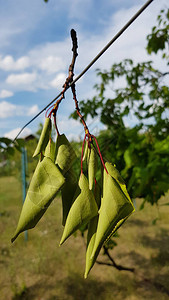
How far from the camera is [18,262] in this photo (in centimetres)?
288

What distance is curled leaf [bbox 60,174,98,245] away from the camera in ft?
0.99

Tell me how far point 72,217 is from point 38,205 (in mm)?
45

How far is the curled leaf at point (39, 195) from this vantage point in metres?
0.30

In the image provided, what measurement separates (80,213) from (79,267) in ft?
8.75

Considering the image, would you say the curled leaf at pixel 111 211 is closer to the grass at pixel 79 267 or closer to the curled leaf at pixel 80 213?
the curled leaf at pixel 80 213

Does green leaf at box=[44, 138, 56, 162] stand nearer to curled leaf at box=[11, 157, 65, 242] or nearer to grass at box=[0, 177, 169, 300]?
curled leaf at box=[11, 157, 65, 242]

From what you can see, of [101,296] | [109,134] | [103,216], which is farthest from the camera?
[101,296]

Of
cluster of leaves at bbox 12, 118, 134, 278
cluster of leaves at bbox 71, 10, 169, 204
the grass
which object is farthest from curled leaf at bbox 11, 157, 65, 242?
the grass

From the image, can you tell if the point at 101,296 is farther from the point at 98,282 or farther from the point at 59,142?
the point at 59,142

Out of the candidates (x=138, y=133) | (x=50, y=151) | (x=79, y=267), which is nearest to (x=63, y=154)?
(x=50, y=151)

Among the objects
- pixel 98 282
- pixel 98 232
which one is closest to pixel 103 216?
pixel 98 232

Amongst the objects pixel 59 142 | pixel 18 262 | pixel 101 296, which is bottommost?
pixel 101 296

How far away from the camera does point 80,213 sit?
12.0 inches

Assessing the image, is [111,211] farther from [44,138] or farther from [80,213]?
[44,138]
